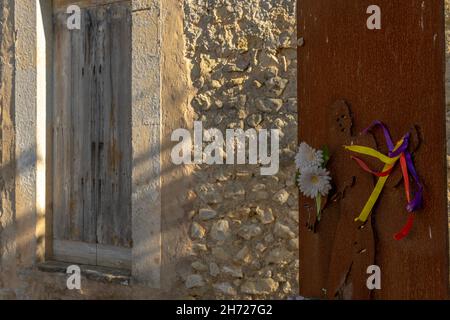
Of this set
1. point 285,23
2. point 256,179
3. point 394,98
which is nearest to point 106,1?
point 285,23

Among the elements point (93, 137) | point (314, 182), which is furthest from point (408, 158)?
point (93, 137)

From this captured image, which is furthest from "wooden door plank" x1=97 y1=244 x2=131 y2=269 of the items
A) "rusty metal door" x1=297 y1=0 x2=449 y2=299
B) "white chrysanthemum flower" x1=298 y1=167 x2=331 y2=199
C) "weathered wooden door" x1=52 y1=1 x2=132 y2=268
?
"white chrysanthemum flower" x1=298 y1=167 x2=331 y2=199

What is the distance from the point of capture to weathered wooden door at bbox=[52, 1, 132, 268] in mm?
4648

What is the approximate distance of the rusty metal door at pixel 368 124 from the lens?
10.1 feet

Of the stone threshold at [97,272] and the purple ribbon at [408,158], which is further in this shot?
the stone threshold at [97,272]

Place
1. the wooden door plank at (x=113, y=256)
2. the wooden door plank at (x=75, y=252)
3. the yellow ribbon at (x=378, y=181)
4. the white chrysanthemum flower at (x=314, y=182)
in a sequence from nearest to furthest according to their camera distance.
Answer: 1. the yellow ribbon at (x=378, y=181)
2. the white chrysanthemum flower at (x=314, y=182)
3. the wooden door plank at (x=113, y=256)
4. the wooden door plank at (x=75, y=252)

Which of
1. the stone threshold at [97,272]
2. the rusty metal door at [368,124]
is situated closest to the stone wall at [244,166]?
the rusty metal door at [368,124]

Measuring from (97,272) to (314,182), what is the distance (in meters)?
1.99

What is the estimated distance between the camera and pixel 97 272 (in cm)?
461

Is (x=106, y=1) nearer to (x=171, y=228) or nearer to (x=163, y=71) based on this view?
(x=163, y=71)

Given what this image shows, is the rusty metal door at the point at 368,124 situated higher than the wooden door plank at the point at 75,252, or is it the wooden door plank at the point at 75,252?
the rusty metal door at the point at 368,124

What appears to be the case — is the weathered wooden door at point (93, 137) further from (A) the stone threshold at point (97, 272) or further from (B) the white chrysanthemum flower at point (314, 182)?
(B) the white chrysanthemum flower at point (314, 182)

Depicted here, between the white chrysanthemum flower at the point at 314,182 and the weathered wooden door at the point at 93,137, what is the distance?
5.24ft

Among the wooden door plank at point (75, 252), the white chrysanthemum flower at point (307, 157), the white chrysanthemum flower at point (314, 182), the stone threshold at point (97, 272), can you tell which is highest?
the white chrysanthemum flower at point (307, 157)
